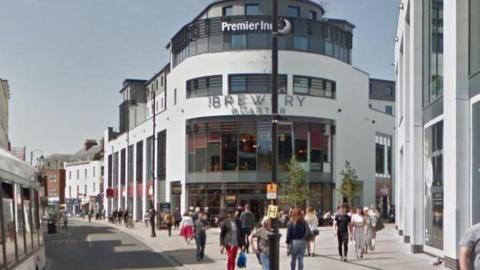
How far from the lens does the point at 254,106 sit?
188ft

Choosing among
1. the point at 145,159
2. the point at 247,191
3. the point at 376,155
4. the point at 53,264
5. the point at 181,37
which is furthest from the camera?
the point at 145,159

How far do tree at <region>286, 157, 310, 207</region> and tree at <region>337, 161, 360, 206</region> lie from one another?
3.65 m

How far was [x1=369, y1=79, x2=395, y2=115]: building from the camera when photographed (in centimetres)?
8681

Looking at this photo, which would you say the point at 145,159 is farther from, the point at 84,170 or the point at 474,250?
the point at 474,250

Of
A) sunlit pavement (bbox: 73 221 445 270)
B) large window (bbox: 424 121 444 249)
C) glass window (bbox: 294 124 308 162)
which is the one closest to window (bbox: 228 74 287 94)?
glass window (bbox: 294 124 308 162)

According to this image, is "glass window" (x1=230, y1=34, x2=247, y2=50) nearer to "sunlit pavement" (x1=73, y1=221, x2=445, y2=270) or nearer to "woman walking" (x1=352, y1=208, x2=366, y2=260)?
"sunlit pavement" (x1=73, y1=221, x2=445, y2=270)

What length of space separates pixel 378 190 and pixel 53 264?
50666 mm

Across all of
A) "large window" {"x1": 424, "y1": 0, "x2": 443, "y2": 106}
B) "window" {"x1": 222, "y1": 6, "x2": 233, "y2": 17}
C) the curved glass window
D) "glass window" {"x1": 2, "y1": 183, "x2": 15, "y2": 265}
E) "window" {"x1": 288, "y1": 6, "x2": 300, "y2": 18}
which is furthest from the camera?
"window" {"x1": 288, "y1": 6, "x2": 300, "y2": 18}

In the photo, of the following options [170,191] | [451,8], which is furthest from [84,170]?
[451,8]

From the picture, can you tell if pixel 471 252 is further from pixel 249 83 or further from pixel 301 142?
pixel 301 142

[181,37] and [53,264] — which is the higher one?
[181,37]

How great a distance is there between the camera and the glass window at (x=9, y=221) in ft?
26.0

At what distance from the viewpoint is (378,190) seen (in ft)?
232

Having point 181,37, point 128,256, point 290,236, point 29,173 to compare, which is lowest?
point 128,256
